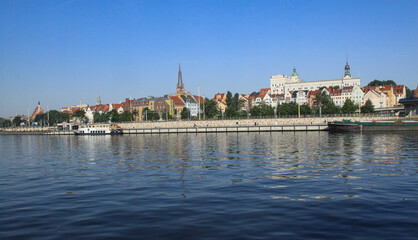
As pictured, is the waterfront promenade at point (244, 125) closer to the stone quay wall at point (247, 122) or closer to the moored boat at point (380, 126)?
the stone quay wall at point (247, 122)

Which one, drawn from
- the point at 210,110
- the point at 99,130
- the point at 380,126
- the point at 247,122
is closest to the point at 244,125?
the point at 247,122

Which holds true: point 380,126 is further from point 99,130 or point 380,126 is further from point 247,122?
point 99,130

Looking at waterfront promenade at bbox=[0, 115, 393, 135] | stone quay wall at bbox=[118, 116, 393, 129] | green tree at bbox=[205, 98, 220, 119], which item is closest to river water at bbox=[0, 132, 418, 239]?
waterfront promenade at bbox=[0, 115, 393, 135]

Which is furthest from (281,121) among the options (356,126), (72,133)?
(72,133)

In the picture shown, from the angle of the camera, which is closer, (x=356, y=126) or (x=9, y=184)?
(x=9, y=184)

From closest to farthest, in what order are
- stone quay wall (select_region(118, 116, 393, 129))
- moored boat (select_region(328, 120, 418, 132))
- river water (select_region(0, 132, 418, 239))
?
1. river water (select_region(0, 132, 418, 239))
2. moored boat (select_region(328, 120, 418, 132))
3. stone quay wall (select_region(118, 116, 393, 129))

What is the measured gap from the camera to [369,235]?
36.5 feet

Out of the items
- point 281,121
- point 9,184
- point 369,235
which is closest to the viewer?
point 369,235

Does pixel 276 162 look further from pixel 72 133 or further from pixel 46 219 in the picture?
pixel 72 133

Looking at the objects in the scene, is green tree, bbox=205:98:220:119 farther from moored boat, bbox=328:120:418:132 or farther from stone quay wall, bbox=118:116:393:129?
moored boat, bbox=328:120:418:132

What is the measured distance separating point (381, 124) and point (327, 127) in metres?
13.7

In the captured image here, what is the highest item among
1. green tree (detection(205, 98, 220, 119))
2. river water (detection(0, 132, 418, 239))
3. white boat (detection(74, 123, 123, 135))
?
green tree (detection(205, 98, 220, 119))

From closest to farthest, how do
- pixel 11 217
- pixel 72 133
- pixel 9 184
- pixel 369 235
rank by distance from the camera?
pixel 369 235 < pixel 11 217 < pixel 9 184 < pixel 72 133

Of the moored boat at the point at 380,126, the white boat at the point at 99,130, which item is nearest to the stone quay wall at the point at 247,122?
the white boat at the point at 99,130
